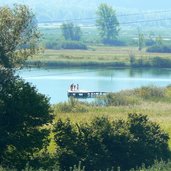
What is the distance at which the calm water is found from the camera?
6012cm

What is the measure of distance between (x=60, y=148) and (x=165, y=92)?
82.2 ft

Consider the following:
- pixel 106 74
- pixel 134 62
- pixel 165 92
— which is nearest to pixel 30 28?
pixel 165 92

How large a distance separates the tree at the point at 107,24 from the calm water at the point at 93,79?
45179 millimetres

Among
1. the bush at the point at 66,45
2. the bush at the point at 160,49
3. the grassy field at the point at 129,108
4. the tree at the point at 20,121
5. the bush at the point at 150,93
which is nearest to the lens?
the tree at the point at 20,121

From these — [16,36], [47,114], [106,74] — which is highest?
[16,36]

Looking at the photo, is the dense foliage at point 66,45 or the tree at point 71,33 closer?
the dense foliage at point 66,45

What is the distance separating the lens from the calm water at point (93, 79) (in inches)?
2367

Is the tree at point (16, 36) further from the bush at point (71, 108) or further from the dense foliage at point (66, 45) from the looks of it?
the dense foliage at point (66, 45)

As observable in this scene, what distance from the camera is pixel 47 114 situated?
2258 centimetres

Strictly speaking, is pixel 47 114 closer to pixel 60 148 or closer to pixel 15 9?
pixel 60 148

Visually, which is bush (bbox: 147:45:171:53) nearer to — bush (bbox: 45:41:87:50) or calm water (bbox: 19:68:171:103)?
bush (bbox: 45:41:87:50)

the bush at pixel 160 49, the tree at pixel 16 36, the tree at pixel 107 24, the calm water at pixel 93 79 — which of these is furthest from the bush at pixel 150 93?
the tree at pixel 107 24

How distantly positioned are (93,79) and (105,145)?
153 ft

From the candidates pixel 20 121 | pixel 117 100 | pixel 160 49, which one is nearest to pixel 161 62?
pixel 160 49
